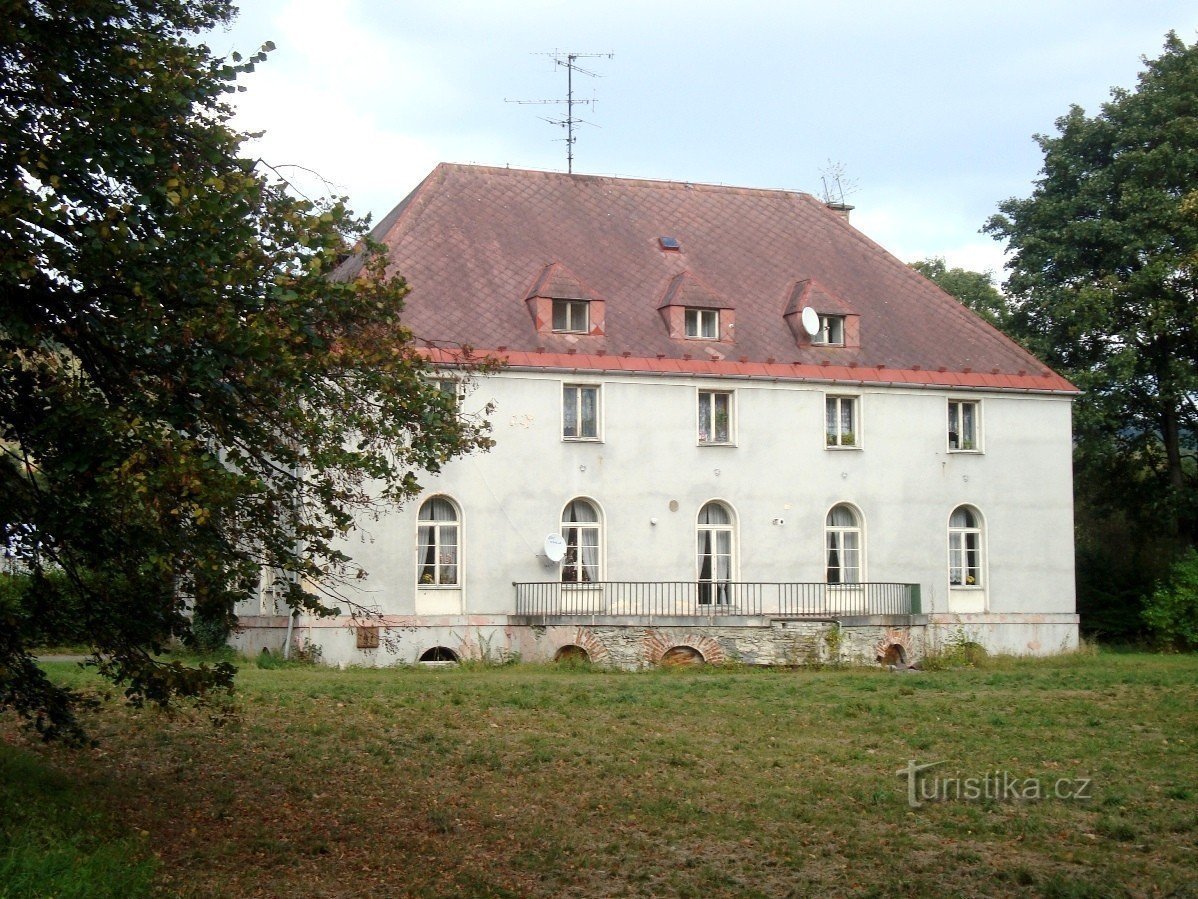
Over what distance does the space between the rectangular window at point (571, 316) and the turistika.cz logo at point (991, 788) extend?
18.2 meters

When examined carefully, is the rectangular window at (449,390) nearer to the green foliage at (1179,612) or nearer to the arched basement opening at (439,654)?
the arched basement opening at (439,654)

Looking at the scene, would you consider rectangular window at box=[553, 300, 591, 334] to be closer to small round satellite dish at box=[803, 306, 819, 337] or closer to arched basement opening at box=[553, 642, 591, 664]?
small round satellite dish at box=[803, 306, 819, 337]

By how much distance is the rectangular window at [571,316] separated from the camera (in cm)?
3116

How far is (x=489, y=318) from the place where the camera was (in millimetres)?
30672

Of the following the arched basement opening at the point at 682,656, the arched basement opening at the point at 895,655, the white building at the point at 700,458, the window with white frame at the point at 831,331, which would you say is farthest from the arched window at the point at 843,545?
the arched basement opening at the point at 682,656

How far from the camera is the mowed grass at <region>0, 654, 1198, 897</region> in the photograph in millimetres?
10781

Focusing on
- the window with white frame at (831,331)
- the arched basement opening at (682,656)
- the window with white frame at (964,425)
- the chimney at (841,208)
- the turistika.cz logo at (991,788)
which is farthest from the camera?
the chimney at (841,208)

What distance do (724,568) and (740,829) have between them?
1928cm

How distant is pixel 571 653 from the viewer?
94.5ft

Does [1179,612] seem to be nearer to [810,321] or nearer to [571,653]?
[810,321]

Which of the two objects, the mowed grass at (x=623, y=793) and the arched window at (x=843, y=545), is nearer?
the mowed grass at (x=623, y=793)

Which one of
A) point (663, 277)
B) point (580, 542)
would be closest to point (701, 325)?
point (663, 277)

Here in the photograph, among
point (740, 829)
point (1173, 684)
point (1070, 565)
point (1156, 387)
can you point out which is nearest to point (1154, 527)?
→ point (1156, 387)

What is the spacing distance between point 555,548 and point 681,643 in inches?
126
